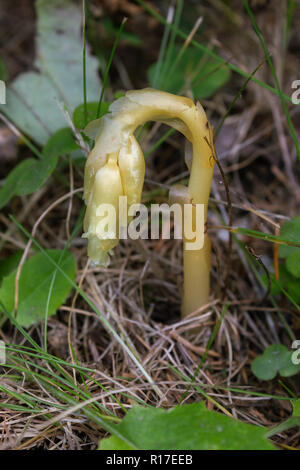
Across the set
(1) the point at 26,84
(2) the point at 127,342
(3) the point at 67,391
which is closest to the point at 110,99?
(1) the point at 26,84

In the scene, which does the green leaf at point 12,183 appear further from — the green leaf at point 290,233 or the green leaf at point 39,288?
the green leaf at point 290,233

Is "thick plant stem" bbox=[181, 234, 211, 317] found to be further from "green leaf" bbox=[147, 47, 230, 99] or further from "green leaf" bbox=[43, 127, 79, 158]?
"green leaf" bbox=[147, 47, 230, 99]

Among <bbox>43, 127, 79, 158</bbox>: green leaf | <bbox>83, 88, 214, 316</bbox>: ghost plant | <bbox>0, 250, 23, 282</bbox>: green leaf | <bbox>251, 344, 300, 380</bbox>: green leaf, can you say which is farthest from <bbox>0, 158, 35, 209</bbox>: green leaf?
<bbox>251, 344, 300, 380</bbox>: green leaf

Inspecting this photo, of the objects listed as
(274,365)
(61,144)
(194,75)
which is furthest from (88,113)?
(274,365)

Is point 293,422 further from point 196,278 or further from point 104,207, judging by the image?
point 104,207

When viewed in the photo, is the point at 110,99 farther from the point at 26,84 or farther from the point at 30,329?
the point at 30,329

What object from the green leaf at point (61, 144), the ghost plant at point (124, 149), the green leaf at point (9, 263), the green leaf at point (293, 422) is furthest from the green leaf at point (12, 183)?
the green leaf at point (293, 422)
